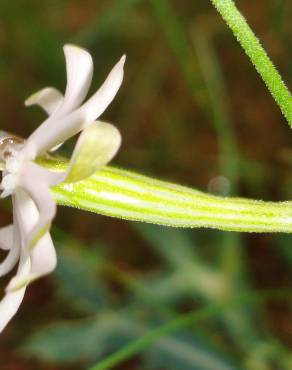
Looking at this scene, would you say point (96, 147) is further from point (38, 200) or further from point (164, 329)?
point (164, 329)

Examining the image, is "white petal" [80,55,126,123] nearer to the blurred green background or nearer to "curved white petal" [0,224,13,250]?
"curved white petal" [0,224,13,250]

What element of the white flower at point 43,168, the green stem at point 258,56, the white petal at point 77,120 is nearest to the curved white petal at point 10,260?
the white flower at point 43,168

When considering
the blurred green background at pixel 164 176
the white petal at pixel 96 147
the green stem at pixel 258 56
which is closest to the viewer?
the white petal at pixel 96 147

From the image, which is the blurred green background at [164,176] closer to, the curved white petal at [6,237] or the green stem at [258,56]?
the curved white petal at [6,237]

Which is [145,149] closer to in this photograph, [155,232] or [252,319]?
[155,232]

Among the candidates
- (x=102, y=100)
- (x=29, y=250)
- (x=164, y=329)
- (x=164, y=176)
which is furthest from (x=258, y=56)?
(x=164, y=176)
